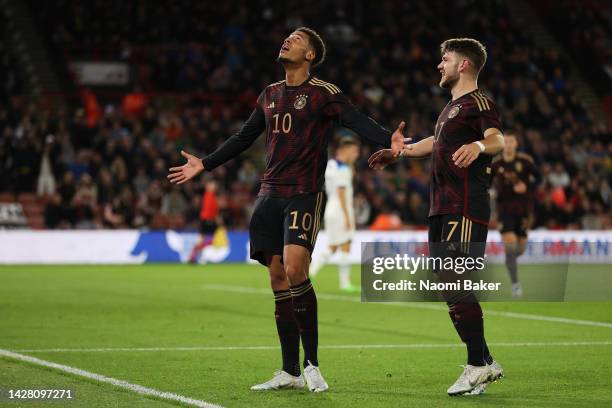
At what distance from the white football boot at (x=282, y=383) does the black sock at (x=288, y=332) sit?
50 mm

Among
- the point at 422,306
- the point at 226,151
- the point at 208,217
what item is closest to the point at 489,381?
the point at 226,151

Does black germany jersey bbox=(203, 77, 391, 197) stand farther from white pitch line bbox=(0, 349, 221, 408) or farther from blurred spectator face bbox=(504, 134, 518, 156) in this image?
blurred spectator face bbox=(504, 134, 518, 156)

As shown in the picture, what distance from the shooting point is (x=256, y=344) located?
444 inches

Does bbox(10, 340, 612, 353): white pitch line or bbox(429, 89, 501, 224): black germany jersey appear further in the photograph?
bbox(10, 340, 612, 353): white pitch line

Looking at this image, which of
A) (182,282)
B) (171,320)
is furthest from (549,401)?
(182,282)

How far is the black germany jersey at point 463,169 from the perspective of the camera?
7.96 metres

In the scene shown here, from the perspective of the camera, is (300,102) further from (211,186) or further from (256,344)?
(211,186)

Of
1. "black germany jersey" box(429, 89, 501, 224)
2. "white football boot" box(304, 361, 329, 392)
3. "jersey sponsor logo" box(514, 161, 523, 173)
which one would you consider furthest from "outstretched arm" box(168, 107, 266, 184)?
"jersey sponsor logo" box(514, 161, 523, 173)

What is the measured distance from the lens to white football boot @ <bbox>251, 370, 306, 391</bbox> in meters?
8.18

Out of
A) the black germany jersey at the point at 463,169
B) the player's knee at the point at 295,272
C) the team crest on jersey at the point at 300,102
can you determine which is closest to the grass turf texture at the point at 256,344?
the player's knee at the point at 295,272

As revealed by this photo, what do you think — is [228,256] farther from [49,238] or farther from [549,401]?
[549,401]

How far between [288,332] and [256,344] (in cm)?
297

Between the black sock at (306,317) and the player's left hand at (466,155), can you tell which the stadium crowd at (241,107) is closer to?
the black sock at (306,317)

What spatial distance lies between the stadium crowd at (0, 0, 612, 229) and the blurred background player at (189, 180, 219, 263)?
1.63 metres
